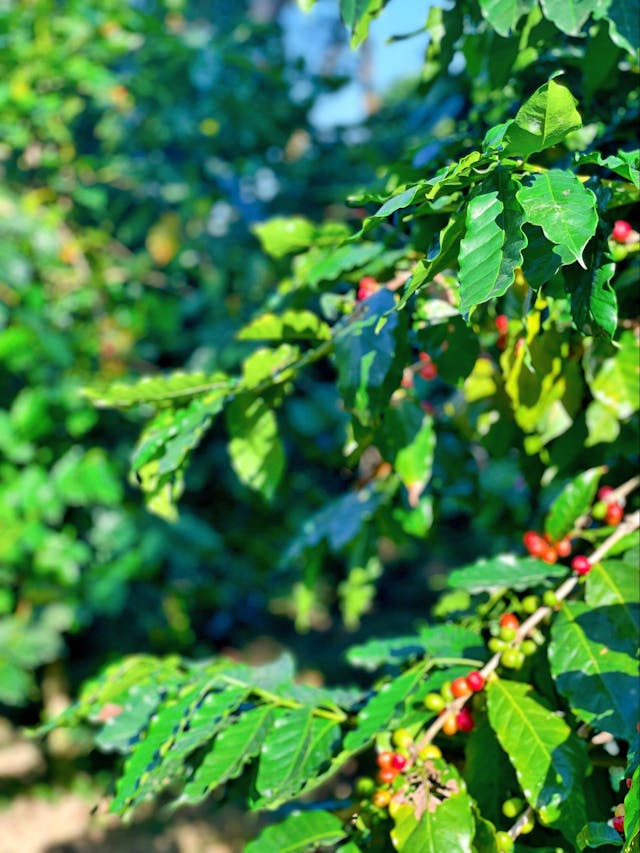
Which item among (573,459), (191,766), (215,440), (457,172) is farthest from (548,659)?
(215,440)

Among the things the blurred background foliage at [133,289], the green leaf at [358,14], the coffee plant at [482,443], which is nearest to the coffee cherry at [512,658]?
the coffee plant at [482,443]

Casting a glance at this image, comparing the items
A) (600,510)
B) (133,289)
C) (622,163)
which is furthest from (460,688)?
(133,289)

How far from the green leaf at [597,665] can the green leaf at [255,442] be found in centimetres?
43

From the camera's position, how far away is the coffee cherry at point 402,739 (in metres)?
0.91

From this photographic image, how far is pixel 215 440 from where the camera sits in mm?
3178

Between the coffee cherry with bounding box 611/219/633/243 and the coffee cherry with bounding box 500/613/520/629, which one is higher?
the coffee cherry with bounding box 611/219/633/243

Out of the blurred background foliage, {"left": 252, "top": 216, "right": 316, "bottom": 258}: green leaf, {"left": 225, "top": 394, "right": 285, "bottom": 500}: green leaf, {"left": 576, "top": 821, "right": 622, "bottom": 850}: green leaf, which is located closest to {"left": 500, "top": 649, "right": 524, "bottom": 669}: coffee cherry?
{"left": 576, "top": 821, "right": 622, "bottom": 850}: green leaf

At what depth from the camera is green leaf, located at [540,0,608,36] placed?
0.89 meters

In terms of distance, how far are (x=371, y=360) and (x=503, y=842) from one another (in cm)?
52

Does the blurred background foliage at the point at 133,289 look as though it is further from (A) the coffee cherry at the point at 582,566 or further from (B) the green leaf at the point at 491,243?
(B) the green leaf at the point at 491,243

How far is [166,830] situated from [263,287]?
2150mm

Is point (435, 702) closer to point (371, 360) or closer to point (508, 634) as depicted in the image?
point (508, 634)

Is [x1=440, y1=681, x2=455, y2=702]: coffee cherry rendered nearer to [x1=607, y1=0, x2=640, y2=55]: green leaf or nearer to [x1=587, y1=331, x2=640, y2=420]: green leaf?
[x1=587, y1=331, x2=640, y2=420]: green leaf

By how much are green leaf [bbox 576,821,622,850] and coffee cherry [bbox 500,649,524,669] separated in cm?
25
